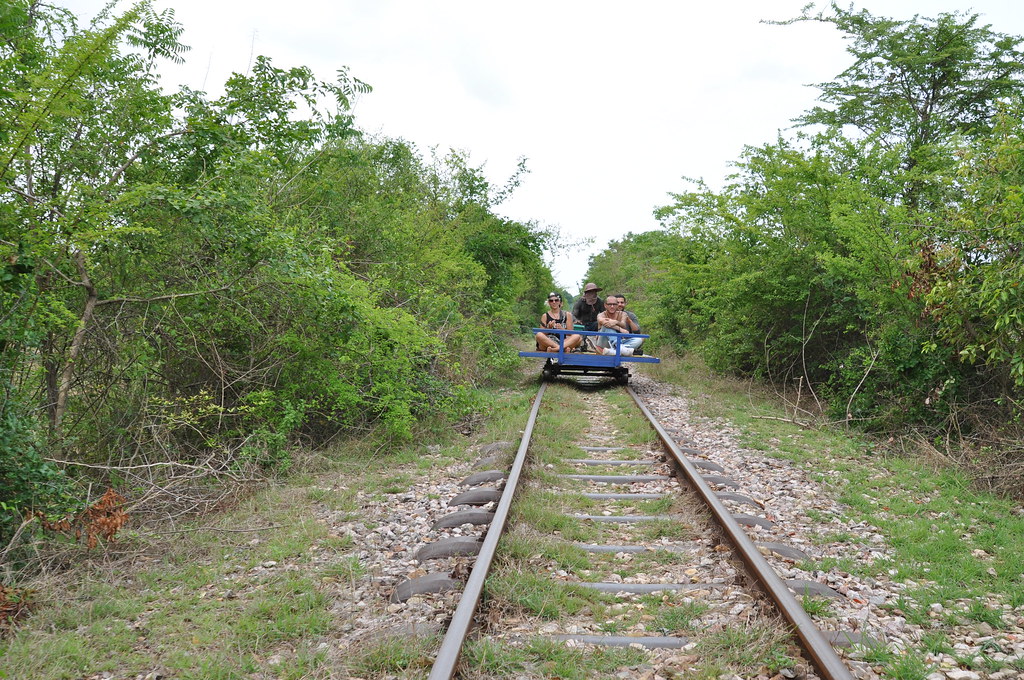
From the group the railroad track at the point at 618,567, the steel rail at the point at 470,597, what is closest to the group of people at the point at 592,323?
the railroad track at the point at 618,567

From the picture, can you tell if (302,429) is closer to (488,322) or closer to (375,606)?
(375,606)

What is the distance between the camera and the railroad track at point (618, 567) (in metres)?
3.61

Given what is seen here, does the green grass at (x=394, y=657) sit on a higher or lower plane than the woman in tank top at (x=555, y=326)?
lower

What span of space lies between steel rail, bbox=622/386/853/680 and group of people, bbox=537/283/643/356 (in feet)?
27.2

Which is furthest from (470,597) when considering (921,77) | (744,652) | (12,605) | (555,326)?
(921,77)

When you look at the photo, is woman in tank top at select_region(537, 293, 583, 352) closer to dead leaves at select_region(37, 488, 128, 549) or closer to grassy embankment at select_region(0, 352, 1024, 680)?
grassy embankment at select_region(0, 352, 1024, 680)

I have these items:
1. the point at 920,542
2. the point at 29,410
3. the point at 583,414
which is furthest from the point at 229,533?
the point at 583,414

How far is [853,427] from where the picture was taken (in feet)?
31.1

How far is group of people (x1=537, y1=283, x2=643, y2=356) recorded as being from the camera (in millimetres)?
14312

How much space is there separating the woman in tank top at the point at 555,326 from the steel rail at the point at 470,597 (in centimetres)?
802

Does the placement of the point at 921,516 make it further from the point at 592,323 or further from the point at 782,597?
the point at 592,323

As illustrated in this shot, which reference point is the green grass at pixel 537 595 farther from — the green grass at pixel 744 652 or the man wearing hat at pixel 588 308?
the man wearing hat at pixel 588 308

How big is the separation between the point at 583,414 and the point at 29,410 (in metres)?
7.76

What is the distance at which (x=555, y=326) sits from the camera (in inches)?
585
